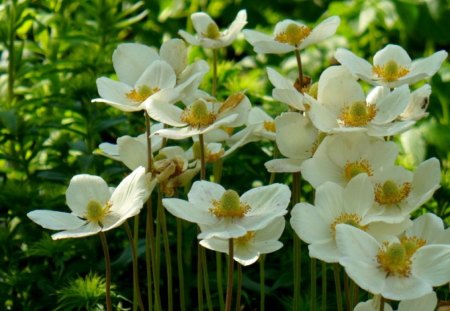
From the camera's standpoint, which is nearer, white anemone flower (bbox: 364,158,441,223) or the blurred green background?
white anemone flower (bbox: 364,158,441,223)

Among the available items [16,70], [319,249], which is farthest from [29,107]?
[319,249]

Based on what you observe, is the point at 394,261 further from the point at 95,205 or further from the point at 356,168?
the point at 95,205

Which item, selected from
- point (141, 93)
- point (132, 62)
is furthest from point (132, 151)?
point (132, 62)

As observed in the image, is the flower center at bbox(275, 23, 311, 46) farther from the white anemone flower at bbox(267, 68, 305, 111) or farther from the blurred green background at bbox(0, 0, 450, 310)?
the blurred green background at bbox(0, 0, 450, 310)

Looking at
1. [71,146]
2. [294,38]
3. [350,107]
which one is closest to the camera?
[350,107]

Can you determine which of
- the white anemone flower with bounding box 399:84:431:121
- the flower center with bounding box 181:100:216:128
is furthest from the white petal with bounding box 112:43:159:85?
the white anemone flower with bounding box 399:84:431:121

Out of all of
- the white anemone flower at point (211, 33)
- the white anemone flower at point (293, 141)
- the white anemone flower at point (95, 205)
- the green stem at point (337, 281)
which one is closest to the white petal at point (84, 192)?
the white anemone flower at point (95, 205)
